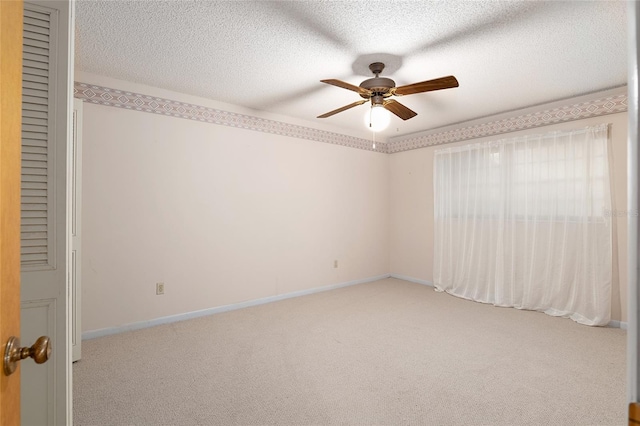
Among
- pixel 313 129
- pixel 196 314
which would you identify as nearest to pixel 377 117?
pixel 313 129

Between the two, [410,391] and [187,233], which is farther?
[187,233]

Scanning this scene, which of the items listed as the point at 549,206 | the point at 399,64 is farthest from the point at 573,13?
the point at 549,206

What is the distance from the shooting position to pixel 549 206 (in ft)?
11.5

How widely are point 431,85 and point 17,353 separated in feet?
7.83

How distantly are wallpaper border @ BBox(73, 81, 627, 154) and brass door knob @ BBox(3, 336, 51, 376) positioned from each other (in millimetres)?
2787

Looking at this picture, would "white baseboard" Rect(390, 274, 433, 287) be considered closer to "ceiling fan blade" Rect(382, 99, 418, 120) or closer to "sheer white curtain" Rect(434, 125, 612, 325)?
"sheer white curtain" Rect(434, 125, 612, 325)

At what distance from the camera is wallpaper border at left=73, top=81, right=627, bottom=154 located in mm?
2875

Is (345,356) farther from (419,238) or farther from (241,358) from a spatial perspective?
(419,238)

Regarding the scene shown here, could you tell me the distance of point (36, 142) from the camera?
98 centimetres

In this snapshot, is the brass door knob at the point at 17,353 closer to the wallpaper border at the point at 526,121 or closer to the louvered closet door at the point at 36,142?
the louvered closet door at the point at 36,142

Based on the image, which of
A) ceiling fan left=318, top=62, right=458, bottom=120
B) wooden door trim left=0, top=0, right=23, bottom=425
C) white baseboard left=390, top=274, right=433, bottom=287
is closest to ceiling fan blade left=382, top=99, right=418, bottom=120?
ceiling fan left=318, top=62, right=458, bottom=120

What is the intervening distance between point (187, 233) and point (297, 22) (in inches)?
91.0

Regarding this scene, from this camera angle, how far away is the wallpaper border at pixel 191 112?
2.79 m

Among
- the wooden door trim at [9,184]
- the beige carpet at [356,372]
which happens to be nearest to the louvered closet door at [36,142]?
the wooden door trim at [9,184]
